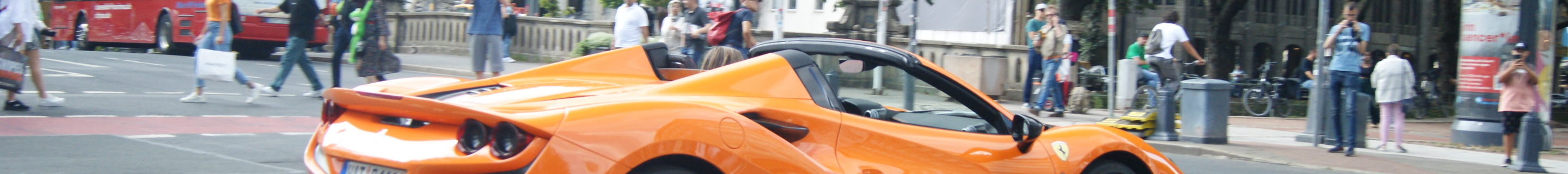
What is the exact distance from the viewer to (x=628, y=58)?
4.33 m

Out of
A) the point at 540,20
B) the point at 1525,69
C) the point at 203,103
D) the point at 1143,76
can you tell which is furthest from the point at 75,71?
the point at 1525,69

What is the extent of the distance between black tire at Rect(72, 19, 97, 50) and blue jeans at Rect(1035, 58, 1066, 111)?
61.4 ft

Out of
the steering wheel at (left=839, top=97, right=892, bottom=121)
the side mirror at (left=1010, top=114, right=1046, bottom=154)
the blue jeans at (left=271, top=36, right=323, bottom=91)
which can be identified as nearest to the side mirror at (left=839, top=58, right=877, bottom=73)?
the steering wheel at (left=839, top=97, right=892, bottom=121)

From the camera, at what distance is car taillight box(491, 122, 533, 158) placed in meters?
3.09

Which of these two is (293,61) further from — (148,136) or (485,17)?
(148,136)

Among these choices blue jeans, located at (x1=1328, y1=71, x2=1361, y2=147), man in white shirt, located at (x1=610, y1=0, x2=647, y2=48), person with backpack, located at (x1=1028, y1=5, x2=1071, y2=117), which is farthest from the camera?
man in white shirt, located at (x1=610, y1=0, x2=647, y2=48)

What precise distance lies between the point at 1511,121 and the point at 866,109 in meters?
5.46

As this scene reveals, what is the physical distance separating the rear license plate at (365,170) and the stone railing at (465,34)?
A: 1617 centimetres

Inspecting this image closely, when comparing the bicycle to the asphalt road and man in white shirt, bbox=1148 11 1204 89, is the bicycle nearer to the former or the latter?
man in white shirt, bbox=1148 11 1204 89

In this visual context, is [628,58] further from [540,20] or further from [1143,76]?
[540,20]

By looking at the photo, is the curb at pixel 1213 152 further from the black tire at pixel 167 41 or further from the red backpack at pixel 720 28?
the black tire at pixel 167 41

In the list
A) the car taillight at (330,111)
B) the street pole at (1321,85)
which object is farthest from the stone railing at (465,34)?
the car taillight at (330,111)

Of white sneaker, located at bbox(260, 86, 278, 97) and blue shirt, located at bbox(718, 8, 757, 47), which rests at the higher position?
blue shirt, located at bbox(718, 8, 757, 47)

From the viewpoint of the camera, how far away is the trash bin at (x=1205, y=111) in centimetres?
967
